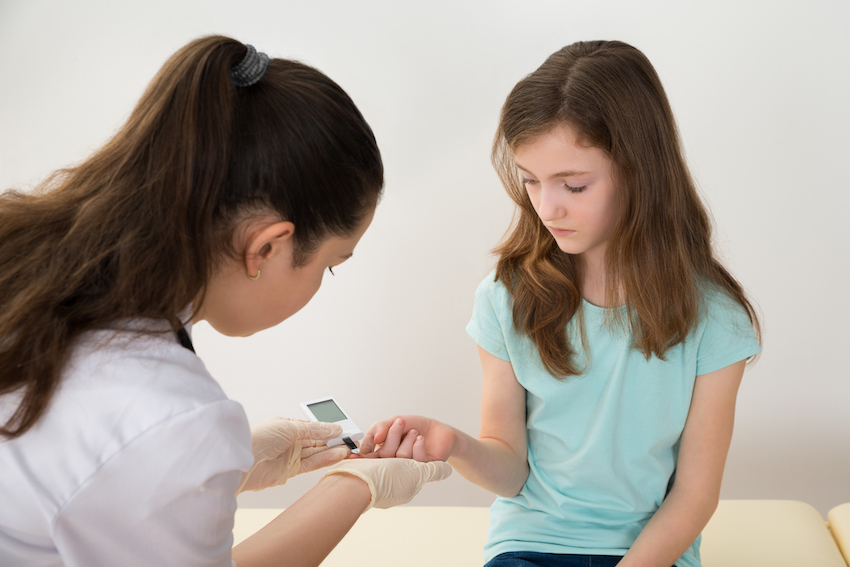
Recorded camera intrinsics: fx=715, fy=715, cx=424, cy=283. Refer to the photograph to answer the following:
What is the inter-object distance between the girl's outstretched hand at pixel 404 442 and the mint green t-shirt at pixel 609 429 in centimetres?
18

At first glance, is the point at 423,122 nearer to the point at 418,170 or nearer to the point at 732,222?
the point at 418,170

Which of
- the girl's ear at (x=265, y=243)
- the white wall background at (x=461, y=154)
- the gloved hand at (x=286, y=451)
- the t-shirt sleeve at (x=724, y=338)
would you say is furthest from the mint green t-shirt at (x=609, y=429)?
the white wall background at (x=461, y=154)

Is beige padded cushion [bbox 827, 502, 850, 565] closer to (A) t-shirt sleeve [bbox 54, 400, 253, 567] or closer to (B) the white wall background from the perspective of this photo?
(B) the white wall background

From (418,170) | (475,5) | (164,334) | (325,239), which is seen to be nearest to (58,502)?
(164,334)

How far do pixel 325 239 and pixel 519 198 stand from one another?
0.54 m

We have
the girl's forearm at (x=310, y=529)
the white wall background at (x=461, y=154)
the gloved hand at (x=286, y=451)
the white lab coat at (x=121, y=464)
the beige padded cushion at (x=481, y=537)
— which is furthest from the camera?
the white wall background at (x=461, y=154)

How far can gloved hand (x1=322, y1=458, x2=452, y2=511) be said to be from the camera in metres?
1.02

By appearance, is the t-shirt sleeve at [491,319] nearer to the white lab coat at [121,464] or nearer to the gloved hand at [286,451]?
the gloved hand at [286,451]

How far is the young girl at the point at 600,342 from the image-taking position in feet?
3.52

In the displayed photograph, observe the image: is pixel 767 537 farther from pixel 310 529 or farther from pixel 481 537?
pixel 310 529

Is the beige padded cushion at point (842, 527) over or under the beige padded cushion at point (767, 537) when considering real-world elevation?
under

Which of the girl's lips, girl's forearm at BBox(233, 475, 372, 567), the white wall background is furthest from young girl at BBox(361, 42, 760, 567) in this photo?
the white wall background

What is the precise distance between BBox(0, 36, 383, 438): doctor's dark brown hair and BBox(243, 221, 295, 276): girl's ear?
0.06ft

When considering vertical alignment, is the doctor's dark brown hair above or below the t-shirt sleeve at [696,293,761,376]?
above
